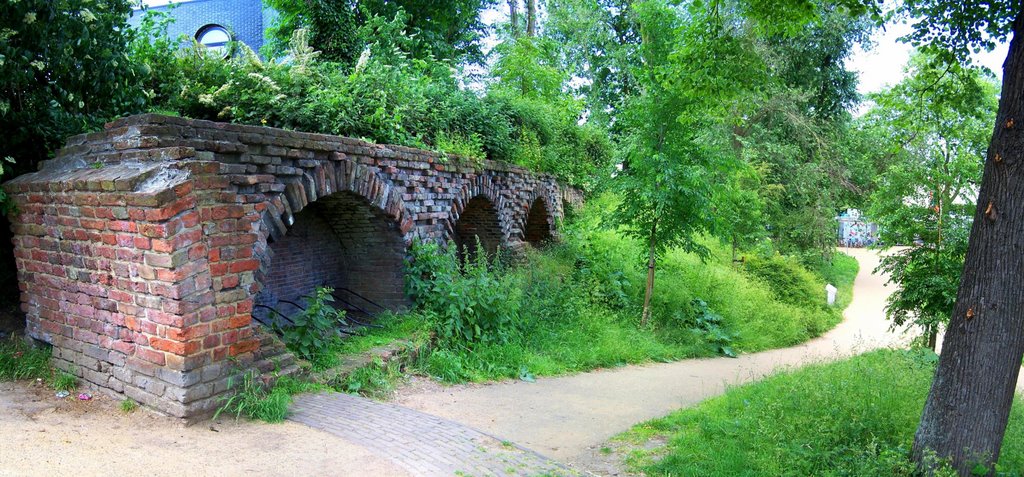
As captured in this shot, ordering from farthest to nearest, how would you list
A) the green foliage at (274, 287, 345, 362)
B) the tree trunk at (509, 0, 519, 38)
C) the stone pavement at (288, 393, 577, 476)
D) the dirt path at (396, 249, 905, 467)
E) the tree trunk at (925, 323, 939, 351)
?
the tree trunk at (509, 0, 519, 38) → the tree trunk at (925, 323, 939, 351) → the green foliage at (274, 287, 345, 362) → the dirt path at (396, 249, 905, 467) → the stone pavement at (288, 393, 577, 476)

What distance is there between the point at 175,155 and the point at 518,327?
17.7 feet

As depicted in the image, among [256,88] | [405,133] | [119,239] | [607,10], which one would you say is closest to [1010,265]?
[119,239]

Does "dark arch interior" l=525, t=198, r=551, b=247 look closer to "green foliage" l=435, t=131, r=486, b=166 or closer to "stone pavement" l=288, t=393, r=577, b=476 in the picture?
"green foliage" l=435, t=131, r=486, b=166

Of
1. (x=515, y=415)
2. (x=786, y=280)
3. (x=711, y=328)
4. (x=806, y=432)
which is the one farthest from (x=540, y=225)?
(x=806, y=432)

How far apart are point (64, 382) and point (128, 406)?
792 millimetres

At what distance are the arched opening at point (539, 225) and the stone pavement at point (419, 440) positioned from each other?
30.2 ft

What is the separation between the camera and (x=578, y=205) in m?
17.2

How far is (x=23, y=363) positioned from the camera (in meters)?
5.00

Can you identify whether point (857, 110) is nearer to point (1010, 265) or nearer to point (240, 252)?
point (1010, 265)

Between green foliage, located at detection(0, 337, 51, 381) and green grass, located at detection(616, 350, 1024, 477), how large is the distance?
4.73 meters

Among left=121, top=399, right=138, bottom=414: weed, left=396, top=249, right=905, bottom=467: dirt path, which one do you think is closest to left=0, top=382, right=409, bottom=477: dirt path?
left=121, top=399, right=138, bottom=414: weed

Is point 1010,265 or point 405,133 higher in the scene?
point 405,133

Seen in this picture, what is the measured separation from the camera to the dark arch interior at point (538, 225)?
14.0m

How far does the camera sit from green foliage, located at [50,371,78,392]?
475cm
